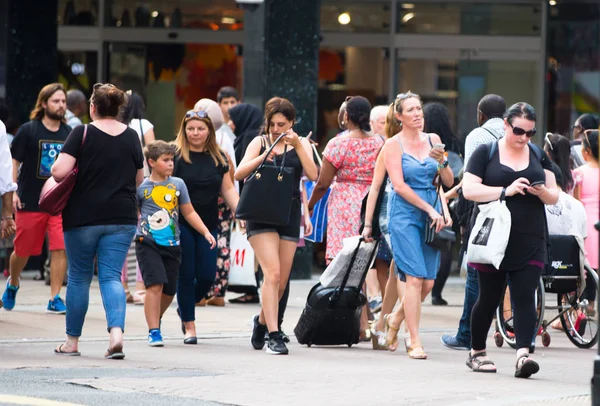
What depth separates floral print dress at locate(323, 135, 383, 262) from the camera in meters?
11.0

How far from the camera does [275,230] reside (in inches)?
406

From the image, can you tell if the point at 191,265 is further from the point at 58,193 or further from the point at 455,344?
the point at 455,344

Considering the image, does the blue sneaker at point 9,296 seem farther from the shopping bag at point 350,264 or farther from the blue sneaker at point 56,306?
the shopping bag at point 350,264

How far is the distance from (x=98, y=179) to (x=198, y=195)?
4.64 ft

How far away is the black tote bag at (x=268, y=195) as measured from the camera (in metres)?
10.2

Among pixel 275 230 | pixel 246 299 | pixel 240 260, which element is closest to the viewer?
pixel 275 230

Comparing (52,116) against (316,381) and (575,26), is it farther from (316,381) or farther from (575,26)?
(575,26)

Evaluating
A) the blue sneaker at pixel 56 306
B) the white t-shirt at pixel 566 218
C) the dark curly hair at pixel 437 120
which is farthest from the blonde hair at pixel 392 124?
the blue sneaker at pixel 56 306

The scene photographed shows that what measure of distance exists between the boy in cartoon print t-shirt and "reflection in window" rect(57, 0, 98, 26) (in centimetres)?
847

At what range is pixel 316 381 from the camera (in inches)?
348

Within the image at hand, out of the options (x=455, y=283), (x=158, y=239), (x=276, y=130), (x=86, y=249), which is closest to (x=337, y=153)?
(x=276, y=130)

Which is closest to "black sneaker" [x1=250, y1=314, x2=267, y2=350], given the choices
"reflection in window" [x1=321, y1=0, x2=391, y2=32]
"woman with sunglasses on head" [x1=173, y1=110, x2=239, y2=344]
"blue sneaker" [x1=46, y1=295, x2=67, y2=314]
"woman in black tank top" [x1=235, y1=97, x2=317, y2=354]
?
"woman in black tank top" [x1=235, y1=97, x2=317, y2=354]

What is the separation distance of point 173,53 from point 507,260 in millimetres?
10404

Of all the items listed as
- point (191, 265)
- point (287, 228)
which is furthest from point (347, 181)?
point (191, 265)
